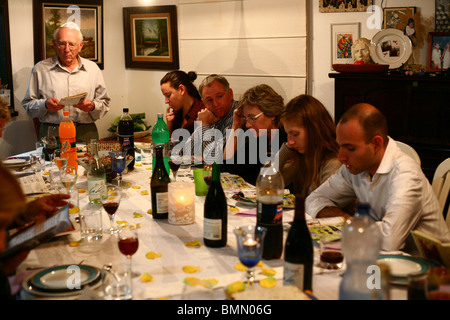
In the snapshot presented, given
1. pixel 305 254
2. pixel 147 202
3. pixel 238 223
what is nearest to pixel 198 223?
pixel 238 223

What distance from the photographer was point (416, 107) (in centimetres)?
397

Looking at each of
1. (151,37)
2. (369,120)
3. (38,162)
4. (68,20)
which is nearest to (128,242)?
(369,120)

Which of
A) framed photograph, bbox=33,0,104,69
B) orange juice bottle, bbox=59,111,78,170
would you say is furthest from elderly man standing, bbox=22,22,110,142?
orange juice bottle, bbox=59,111,78,170

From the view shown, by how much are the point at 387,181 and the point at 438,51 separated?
2.67 meters

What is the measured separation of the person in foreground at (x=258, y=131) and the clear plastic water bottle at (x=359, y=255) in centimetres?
166

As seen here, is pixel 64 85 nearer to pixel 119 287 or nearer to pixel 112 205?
pixel 112 205

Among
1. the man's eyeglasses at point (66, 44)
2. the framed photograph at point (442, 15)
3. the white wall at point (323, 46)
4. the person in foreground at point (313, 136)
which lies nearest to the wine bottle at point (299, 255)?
the person in foreground at point (313, 136)

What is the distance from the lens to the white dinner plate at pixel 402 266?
150cm

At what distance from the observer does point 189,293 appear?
48.1 inches

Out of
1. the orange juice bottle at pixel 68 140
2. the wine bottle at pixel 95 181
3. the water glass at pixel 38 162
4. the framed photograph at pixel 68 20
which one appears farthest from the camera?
the framed photograph at pixel 68 20

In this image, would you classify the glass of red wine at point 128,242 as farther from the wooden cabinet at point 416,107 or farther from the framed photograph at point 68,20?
the framed photograph at point 68,20

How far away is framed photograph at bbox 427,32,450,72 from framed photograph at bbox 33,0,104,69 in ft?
11.6

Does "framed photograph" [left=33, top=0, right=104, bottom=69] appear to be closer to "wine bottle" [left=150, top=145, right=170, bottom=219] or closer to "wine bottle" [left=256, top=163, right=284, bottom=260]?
"wine bottle" [left=150, top=145, right=170, bottom=219]
